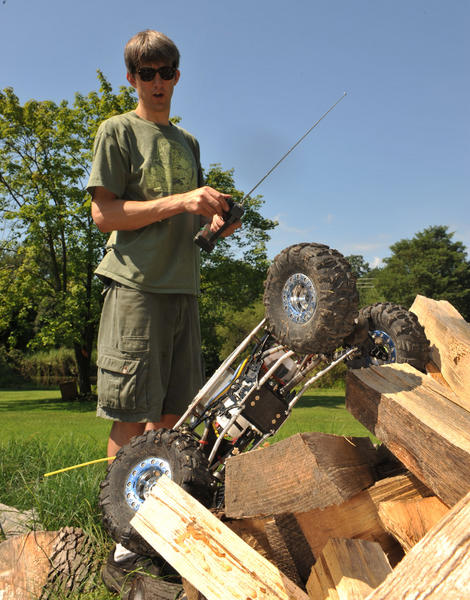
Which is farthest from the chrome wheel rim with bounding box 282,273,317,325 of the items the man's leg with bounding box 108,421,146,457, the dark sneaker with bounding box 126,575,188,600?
the dark sneaker with bounding box 126,575,188,600

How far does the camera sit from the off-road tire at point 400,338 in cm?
239

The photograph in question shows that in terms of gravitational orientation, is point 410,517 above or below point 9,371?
above

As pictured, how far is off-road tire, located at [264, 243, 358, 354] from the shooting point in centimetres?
191

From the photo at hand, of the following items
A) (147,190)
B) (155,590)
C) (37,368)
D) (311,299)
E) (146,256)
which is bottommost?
(37,368)

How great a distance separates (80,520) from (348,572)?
1849 millimetres

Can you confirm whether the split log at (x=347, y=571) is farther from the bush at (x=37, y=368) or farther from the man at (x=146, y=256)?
the bush at (x=37, y=368)

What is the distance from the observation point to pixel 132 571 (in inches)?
82.8

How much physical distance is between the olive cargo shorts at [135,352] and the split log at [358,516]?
3.11 ft

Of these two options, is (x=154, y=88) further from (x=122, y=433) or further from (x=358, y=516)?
(x=358, y=516)

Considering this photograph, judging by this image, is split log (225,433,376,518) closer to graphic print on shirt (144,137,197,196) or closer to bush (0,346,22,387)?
graphic print on shirt (144,137,197,196)

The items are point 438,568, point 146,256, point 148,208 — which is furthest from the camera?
point 146,256

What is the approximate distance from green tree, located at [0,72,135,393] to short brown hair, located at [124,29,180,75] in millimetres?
17969

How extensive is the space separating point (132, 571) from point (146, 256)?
4.58 ft

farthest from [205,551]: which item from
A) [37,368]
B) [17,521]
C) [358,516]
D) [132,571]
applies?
[37,368]
